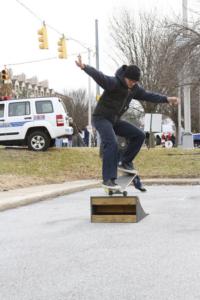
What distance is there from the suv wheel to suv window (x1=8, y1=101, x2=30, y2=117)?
0.98 metres

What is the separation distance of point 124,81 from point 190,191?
551 cm

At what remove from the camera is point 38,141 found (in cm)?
2123

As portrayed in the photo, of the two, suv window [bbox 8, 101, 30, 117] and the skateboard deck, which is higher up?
suv window [bbox 8, 101, 30, 117]

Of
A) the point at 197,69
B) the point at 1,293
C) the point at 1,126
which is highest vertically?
the point at 197,69

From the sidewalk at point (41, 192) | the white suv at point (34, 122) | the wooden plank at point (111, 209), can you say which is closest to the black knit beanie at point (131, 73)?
the wooden plank at point (111, 209)

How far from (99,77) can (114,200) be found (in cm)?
176

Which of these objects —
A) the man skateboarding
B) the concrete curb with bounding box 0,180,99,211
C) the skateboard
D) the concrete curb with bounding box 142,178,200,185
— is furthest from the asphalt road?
the concrete curb with bounding box 142,178,200,185

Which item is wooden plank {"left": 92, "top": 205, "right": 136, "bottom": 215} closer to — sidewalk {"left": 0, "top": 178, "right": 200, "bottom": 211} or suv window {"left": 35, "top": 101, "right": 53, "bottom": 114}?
sidewalk {"left": 0, "top": 178, "right": 200, "bottom": 211}

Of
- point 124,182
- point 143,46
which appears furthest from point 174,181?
point 143,46

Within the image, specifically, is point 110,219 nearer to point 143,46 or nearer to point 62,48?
point 62,48

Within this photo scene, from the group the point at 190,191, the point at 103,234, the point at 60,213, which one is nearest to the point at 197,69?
the point at 190,191

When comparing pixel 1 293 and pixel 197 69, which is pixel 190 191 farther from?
pixel 197 69

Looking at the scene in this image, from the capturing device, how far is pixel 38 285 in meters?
4.86

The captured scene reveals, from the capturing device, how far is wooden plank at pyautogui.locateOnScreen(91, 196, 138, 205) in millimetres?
8133
